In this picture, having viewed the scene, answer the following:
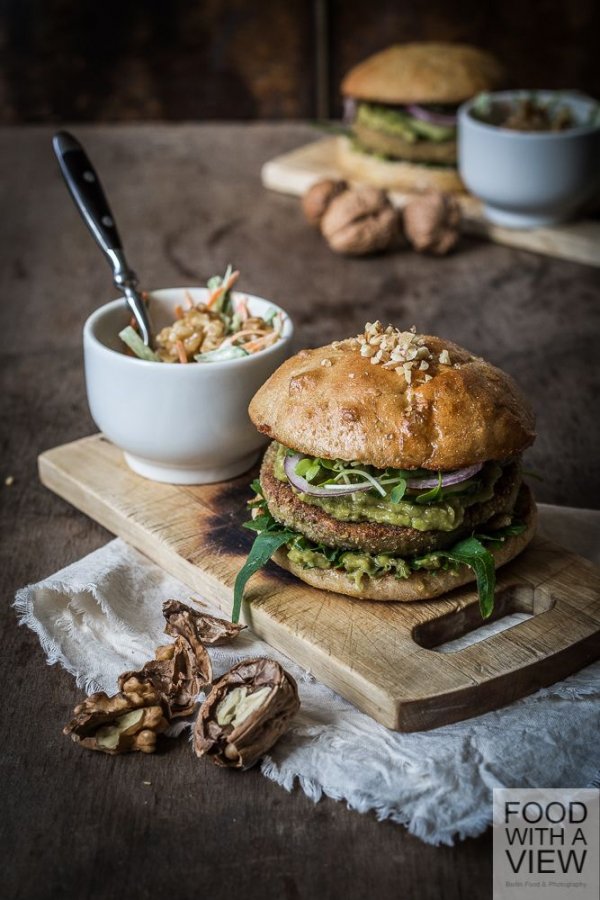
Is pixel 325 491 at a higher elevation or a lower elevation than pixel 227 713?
higher

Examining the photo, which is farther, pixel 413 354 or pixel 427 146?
pixel 427 146

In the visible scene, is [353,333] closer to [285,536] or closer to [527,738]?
[285,536]

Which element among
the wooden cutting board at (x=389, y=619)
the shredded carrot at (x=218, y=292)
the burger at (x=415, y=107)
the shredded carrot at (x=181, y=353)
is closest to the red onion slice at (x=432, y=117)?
the burger at (x=415, y=107)

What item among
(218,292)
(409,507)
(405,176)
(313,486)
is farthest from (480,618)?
(405,176)

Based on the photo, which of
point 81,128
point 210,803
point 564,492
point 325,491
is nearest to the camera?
point 210,803

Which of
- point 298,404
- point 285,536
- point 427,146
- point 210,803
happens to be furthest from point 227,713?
point 427,146

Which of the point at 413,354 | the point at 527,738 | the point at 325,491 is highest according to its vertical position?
the point at 413,354

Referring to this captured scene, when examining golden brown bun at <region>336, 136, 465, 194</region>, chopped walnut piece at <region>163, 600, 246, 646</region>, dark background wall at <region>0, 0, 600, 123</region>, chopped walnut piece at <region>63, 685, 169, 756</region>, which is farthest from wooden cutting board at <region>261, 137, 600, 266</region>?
chopped walnut piece at <region>63, 685, 169, 756</region>

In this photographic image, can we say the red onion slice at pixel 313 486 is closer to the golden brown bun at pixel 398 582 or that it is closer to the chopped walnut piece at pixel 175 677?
the golden brown bun at pixel 398 582
